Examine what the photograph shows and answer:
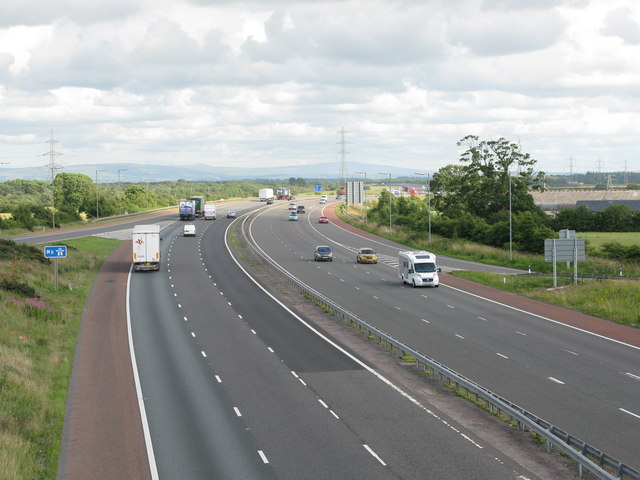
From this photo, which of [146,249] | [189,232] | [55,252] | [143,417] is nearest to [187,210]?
[189,232]

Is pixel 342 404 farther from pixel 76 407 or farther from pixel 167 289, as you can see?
pixel 167 289

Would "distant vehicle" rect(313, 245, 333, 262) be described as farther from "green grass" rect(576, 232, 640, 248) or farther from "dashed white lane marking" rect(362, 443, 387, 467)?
"dashed white lane marking" rect(362, 443, 387, 467)

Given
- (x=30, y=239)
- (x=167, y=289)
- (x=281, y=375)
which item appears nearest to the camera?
(x=281, y=375)

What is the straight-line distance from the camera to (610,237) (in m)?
98.4

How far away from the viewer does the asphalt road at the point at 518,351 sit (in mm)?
21703

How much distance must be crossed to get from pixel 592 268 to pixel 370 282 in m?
18.4

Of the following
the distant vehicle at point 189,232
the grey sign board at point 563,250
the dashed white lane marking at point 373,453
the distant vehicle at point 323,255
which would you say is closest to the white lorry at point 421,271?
the grey sign board at point 563,250

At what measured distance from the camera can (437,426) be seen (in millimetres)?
20938

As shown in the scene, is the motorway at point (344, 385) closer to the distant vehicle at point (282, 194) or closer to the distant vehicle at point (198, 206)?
the distant vehicle at point (198, 206)

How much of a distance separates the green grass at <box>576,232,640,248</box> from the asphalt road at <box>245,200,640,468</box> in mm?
40185

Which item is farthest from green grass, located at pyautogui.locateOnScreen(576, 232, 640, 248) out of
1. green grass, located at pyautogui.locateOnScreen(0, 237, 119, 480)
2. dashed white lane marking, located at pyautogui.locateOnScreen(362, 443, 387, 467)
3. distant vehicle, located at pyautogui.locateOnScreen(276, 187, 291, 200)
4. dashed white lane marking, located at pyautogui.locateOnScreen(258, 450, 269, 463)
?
distant vehicle, located at pyautogui.locateOnScreen(276, 187, 291, 200)

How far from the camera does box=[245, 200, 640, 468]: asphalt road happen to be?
21703 mm

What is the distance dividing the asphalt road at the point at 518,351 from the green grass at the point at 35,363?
14321 mm

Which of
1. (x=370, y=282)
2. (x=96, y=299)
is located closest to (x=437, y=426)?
(x=96, y=299)
